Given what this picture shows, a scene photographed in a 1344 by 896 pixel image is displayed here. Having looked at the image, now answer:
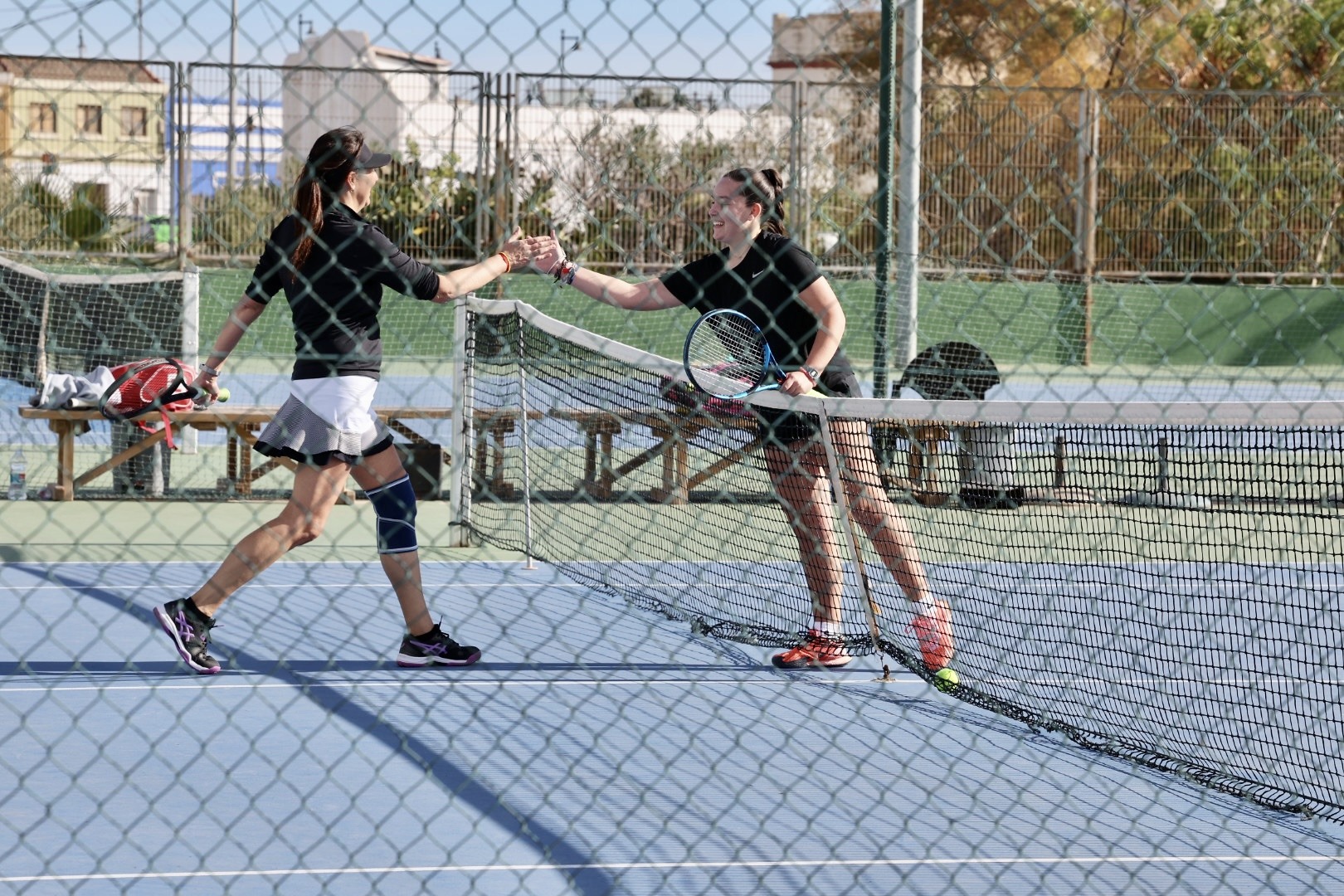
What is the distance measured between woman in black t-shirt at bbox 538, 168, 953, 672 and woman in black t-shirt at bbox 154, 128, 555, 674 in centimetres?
74

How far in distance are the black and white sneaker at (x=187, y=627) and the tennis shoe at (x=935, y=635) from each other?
88.3 inches

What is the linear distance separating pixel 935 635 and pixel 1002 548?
252 cm

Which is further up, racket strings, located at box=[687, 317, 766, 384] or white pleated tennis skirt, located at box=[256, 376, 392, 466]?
racket strings, located at box=[687, 317, 766, 384]

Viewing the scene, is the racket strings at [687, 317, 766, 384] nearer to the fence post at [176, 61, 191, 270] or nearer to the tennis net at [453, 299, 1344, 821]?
the tennis net at [453, 299, 1344, 821]

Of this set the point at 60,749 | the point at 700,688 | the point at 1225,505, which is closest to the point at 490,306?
the point at 700,688

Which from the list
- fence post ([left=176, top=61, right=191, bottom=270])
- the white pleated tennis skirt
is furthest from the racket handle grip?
fence post ([left=176, top=61, right=191, bottom=270])

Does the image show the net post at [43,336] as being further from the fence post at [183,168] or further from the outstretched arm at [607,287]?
the outstretched arm at [607,287]

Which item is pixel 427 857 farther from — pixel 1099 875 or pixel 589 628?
pixel 589 628

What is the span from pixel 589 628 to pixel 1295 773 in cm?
277

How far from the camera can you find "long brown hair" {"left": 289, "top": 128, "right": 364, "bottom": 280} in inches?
171

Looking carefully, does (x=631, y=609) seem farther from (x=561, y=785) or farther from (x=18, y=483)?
(x=18, y=483)

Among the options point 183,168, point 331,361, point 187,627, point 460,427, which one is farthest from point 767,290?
point 183,168

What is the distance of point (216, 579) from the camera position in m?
4.93

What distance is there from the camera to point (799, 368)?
4.68 meters
